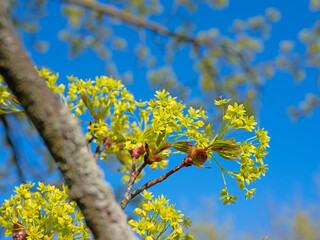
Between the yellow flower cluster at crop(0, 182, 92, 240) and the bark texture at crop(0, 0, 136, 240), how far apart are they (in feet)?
1.44

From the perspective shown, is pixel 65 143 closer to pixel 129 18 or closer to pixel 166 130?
pixel 166 130

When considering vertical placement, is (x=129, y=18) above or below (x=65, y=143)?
above

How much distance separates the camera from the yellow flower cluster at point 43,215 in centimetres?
107

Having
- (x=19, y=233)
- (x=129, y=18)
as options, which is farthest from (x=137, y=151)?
(x=129, y=18)

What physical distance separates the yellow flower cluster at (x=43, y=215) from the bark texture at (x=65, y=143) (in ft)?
1.44

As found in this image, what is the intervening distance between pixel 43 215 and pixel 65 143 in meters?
0.60

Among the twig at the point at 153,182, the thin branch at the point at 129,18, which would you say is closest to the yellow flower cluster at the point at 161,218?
the twig at the point at 153,182

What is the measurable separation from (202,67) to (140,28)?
942mm

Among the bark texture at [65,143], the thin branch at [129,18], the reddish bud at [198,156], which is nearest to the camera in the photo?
the bark texture at [65,143]

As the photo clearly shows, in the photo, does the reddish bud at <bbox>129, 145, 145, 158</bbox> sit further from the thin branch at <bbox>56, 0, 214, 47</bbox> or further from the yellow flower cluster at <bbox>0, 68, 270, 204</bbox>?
the thin branch at <bbox>56, 0, 214, 47</bbox>

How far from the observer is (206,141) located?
1091 mm

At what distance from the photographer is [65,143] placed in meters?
0.65

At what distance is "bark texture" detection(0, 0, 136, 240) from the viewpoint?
0.64m

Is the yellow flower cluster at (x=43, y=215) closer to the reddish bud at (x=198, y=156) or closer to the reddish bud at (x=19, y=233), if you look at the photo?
the reddish bud at (x=19, y=233)
